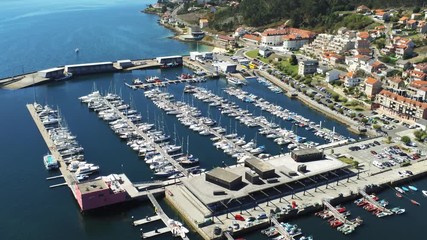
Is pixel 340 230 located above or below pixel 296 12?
below

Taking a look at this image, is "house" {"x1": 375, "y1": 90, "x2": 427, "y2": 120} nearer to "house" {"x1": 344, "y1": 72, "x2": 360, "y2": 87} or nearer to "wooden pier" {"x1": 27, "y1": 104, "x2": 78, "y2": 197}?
"house" {"x1": 344, "y1": 72, "x2": 360, "y2": 87}

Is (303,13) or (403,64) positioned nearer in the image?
(403,64)

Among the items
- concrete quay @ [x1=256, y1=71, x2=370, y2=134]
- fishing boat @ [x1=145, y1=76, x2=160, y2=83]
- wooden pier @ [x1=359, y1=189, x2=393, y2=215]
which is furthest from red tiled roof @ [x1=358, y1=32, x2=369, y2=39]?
wooden pier @ [x1=359, y1=189, x2=393, y2=215]

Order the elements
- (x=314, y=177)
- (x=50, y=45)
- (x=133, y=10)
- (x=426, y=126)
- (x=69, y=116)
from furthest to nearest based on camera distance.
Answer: (x=133, y=10) → (x=50, y=45) → (x=69, y=116) → (x=426, y=126) → (x=314, y=177)

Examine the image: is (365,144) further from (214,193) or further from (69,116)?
(69,116)

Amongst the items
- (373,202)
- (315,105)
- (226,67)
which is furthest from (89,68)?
(373,202)

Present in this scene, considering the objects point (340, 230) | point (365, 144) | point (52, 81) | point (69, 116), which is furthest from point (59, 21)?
point (340, 230)

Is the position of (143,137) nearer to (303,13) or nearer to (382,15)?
(382,15)
